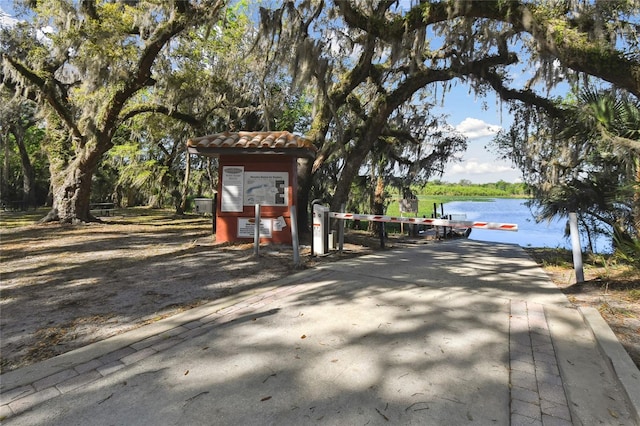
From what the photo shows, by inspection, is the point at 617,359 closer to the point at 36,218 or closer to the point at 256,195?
the point at 256,195

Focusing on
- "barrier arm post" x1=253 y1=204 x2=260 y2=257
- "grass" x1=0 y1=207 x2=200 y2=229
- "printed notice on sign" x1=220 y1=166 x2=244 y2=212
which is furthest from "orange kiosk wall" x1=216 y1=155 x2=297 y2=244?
"grass" x1=0 y1=207 x2=200 y2=229

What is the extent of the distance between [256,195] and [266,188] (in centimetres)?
33

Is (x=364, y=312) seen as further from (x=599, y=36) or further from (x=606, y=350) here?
(x=599, y=36)

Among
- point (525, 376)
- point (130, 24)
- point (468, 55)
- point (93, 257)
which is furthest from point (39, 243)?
point (468, 55)

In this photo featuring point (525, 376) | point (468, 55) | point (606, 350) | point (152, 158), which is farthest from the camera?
point (152, 158)

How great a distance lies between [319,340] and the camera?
328cm

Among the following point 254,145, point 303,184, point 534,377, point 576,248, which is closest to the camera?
point 534,377

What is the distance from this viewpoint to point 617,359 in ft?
9.20

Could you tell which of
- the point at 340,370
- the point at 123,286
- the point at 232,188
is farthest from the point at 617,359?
the point at 232,188

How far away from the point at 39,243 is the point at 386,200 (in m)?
15.7

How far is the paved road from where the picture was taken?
7.34 feet

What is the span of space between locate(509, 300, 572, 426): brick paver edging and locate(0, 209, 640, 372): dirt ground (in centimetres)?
70

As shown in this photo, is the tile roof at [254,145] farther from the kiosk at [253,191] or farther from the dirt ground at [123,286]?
the dirt ground at [123,286]

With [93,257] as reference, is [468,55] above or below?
above
